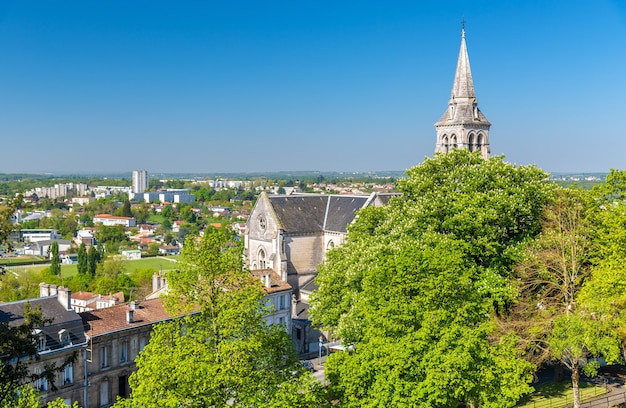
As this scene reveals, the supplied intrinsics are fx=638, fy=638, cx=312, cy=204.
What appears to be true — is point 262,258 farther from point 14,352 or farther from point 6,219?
point 14,352

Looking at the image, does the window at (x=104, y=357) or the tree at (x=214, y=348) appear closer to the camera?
the tree at (x=214, y=348)

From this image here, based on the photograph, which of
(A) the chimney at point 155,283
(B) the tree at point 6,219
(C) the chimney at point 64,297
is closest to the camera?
(B) the tree at point 6,219

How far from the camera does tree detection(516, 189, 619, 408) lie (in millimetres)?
31125

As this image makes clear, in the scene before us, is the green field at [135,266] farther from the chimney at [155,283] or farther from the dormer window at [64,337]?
the dormer window at [64,337]

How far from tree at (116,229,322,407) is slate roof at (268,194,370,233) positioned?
3506 cm

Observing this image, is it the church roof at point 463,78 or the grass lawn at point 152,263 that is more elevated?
the church roof at point 463,78

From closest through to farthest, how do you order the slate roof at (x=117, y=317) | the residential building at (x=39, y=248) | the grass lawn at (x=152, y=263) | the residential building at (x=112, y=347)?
1. the residential building at (x=112, y=347)
2. the slate roof at (x=117, y=317)
3. the grass lawn at (x=152, y=263)
4. the residential building at (x=39, y=248)

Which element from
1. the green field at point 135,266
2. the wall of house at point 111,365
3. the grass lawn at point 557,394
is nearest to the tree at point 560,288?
the grass lawn at point 557,394

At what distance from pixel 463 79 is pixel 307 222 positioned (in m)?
22.8

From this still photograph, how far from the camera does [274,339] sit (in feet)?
83.5

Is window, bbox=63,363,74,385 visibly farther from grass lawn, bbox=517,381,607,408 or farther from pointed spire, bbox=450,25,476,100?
pointed spire, bbox=450,25,476,100

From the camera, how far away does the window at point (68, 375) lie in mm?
36772

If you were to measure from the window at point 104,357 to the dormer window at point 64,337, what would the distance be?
245 centimetres

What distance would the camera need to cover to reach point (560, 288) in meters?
34.6
